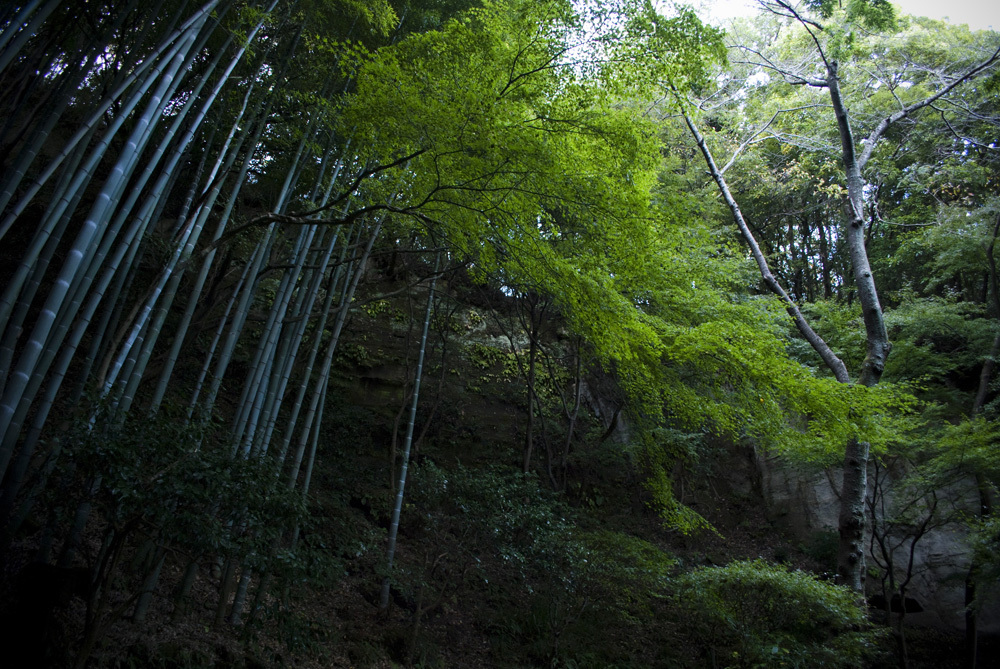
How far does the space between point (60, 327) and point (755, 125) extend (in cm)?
921

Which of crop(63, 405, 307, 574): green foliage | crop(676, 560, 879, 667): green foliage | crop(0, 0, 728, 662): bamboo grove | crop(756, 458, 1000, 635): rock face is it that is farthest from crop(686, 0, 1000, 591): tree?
crop(63, 405, 307, 574): green foliage

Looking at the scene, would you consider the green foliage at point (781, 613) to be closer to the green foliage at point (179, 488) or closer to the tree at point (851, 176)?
the tree at point (851, 176)

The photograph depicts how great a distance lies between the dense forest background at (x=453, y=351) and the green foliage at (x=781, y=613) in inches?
1.3

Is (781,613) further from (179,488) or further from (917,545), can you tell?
(917,545)

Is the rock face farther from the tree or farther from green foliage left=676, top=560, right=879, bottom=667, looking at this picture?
green foliage left=676, top=560, right=879, bottom=667

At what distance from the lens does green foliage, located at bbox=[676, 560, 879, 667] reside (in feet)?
12.2

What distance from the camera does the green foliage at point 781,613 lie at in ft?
12.2

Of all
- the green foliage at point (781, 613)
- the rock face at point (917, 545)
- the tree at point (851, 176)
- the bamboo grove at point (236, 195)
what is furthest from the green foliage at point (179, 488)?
the rock face at point (917, 545)

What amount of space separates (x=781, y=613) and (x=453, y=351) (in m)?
5.73

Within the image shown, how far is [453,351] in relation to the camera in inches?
336

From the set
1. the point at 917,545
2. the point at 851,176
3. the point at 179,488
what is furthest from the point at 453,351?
the point at 917,545

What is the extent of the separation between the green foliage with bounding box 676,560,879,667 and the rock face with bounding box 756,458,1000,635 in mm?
2776

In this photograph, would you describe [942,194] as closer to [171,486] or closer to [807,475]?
[807,475]

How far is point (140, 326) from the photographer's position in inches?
119
